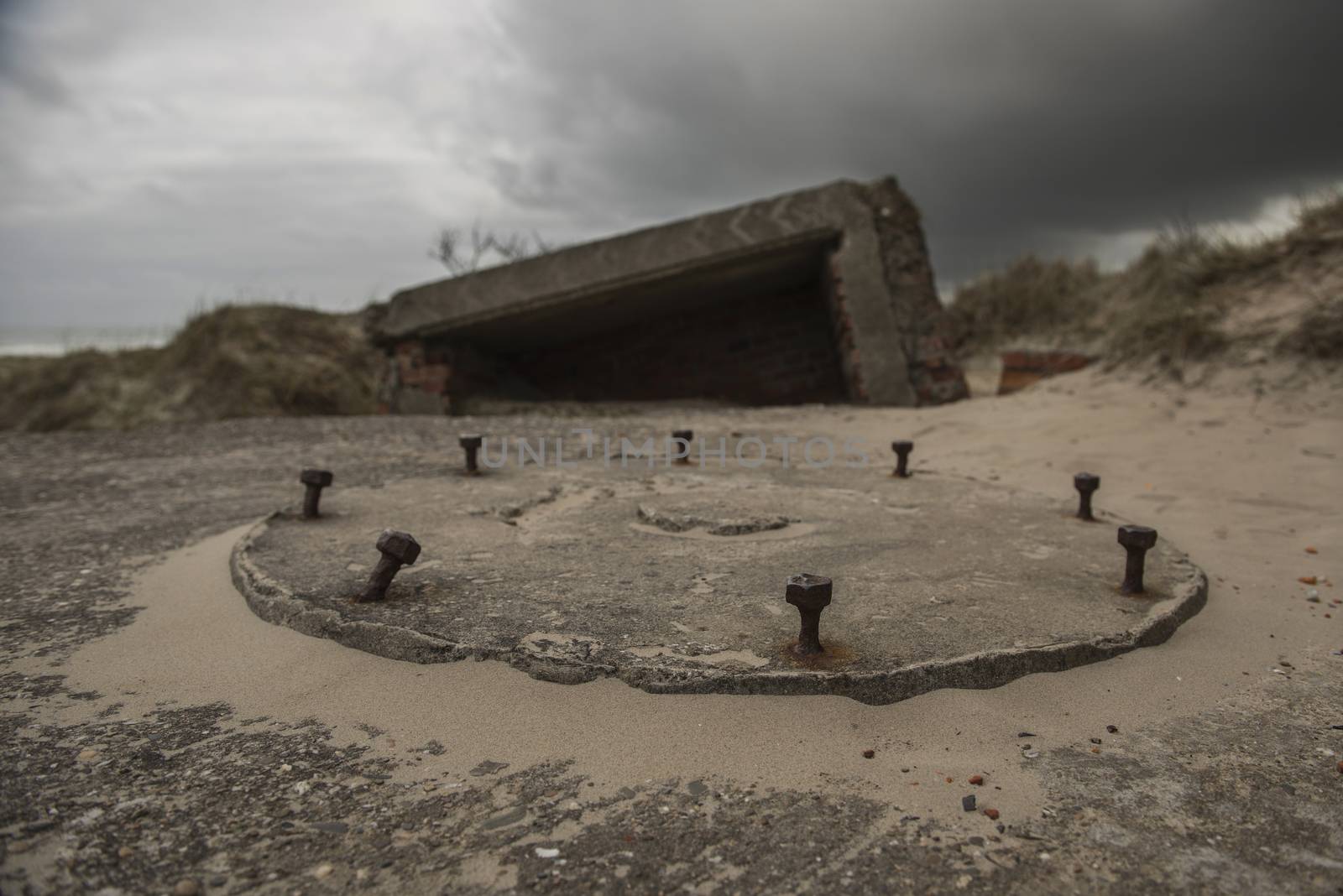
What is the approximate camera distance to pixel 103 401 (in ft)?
32.5

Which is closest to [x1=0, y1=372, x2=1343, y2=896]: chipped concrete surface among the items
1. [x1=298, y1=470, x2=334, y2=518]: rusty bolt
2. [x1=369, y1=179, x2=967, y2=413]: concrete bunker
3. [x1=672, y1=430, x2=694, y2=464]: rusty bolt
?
[x1=298, y1=470, x2=334, y2=518]: rusty bolt

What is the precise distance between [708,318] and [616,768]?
6553mm

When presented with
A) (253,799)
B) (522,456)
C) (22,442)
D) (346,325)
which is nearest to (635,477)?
(522,456)

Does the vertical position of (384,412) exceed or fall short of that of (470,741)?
it exceeds it

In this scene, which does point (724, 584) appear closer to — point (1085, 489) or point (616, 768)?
point (616, 768)

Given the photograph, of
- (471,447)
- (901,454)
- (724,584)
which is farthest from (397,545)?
(901,454)

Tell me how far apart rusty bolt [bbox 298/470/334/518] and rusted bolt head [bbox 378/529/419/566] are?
0.87m

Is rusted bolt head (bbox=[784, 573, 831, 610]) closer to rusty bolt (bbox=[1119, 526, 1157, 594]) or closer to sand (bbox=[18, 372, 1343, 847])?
sand (bbox=[18, 372, 1343, 847])

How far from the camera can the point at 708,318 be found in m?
7.70

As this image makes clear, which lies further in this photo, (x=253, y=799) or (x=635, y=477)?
(x=635, y=477)

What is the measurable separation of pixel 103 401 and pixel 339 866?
10804 mm

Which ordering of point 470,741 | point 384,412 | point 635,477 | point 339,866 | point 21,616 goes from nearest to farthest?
point 339,866 → point 470,741 → point 21,616 → point 635,477 → point 384,412

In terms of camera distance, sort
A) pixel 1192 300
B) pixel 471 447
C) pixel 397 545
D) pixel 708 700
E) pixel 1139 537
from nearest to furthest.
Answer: pixel 708 700
pixel 397 545
pixel 1139 537
pixel 471 447
pixel 1192 300

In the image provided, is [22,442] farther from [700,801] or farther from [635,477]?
[700,801]
